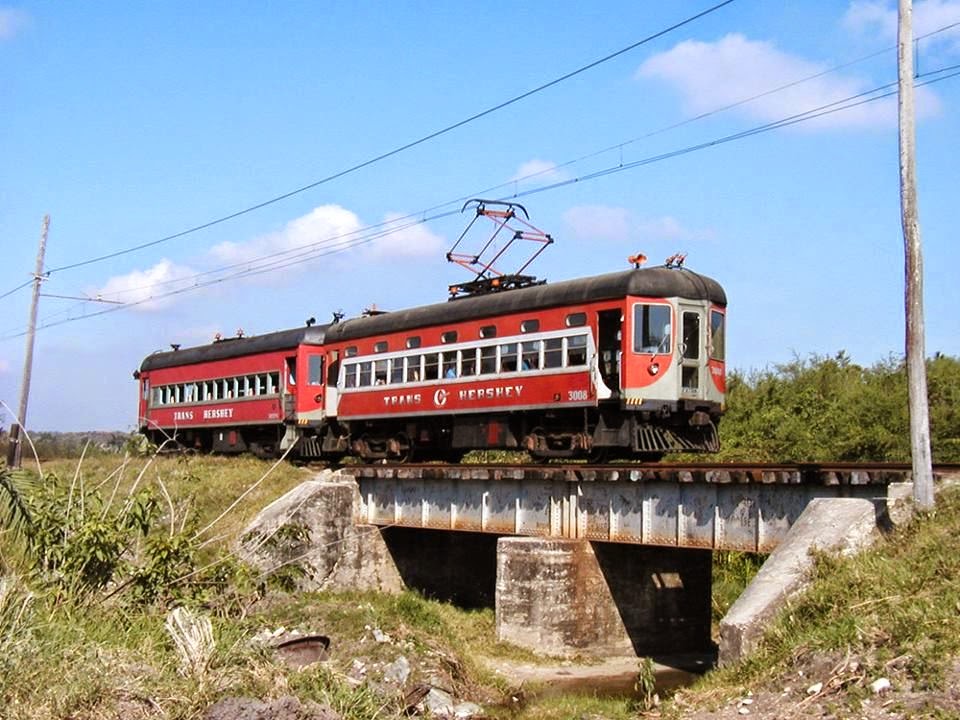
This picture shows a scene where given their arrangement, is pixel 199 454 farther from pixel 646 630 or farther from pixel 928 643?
pixel 928 643

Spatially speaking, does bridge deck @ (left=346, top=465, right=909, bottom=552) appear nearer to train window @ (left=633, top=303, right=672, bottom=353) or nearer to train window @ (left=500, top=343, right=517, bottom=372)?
train window @ (left=500, top=343, right=517, bottom=372)

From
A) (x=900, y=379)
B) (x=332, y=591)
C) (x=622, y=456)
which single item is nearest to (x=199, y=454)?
(x=332, y=591)

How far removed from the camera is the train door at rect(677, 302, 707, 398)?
20547mm

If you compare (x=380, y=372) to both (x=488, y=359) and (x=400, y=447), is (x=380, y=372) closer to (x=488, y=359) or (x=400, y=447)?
(x=400, y=447)

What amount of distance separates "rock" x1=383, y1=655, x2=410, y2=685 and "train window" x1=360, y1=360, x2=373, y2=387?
10510mm

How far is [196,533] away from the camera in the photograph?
12.3 metres

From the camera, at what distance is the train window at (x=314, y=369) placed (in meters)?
30.0

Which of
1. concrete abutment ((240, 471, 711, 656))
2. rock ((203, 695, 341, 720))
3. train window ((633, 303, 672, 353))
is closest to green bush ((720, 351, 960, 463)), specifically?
concrete abutment ((240, 471, 711, 656))

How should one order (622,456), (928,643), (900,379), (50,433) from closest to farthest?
(928,643)
(622,456)
(900,379)
(50,433)

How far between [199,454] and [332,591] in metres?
10.9

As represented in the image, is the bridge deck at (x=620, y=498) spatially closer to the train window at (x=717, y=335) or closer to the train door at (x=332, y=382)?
the train door at (x=332, y=382)

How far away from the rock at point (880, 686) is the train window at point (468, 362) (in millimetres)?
13834

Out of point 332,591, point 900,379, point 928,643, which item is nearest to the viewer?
point 928,643

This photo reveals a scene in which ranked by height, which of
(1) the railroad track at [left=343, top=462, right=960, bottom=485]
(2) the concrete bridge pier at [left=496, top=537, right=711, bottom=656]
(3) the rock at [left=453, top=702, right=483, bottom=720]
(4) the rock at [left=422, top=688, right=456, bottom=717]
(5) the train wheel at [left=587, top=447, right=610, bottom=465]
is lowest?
(3) the rock at [left=453, top=702, right=483, bottom=720]
